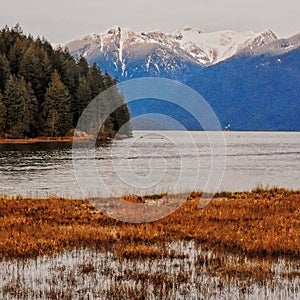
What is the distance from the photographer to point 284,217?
26.9 metres

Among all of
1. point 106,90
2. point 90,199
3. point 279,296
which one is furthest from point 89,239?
point 106,90

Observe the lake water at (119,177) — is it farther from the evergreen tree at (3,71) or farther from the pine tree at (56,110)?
the evergreen tree at (3,71)

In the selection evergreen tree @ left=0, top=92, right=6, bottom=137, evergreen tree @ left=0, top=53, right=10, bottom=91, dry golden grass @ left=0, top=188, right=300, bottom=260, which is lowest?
dry golden grass @ left=0, top=188, right=300, bottom=260

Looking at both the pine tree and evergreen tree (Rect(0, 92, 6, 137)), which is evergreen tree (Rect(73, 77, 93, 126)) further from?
evergreen tree (Rect(0, 92, 6, 137))

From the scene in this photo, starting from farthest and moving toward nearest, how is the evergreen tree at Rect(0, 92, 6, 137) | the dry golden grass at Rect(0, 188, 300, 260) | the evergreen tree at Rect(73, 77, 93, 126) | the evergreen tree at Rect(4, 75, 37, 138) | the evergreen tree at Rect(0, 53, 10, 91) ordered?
the evergreen tree at Rect(73, 77, 93, 126)
the evergreen tree at Rect(0, 53, 10, 91)
the evergreen tree at Rect(4, 75, 37, 138)
the evergreen tree at Rect(0, 92, 6, 137)
the dry golden grass at Rect(0, 188, 300, 260)

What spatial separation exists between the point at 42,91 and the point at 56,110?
11.4m

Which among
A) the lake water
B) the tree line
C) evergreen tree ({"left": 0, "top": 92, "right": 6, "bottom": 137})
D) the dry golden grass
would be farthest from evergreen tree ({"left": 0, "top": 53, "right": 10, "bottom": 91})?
the dry golden grass

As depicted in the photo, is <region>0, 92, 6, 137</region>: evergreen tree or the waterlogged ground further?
<region>0, 92, 6, 137</region>: evergreen tree

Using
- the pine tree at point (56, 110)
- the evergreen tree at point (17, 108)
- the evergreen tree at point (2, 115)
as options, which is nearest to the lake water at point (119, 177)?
the evergreen tree at point (2, 115)

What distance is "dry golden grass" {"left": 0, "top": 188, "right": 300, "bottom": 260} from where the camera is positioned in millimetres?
20625

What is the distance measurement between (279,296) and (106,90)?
151771 mm

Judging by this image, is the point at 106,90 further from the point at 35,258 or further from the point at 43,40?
the point at 35,258

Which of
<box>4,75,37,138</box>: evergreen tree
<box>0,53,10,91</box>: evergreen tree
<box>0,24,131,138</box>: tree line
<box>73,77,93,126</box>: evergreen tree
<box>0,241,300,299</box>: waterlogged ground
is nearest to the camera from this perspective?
<box>0,241,300,299</box>: waterlogged ground

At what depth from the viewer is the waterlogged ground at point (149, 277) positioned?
15430 mm
